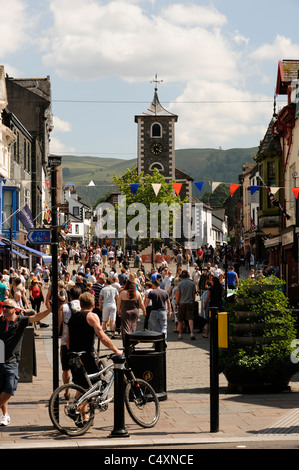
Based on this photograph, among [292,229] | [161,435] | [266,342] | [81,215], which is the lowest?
[161,435]

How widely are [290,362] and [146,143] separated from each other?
264 ft

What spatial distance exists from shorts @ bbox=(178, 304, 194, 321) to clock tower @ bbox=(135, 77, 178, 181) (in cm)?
7053

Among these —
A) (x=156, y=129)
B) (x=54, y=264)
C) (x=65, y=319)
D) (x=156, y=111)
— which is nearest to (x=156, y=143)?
(x=156, y=129)

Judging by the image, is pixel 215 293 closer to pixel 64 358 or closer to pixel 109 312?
pixel 109 312

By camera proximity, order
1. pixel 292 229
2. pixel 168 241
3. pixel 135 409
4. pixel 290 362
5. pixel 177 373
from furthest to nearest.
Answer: pixel 168 241 < pixel 292 229 < pixel 177 373 < pixel 290 362 < pixel 135 409

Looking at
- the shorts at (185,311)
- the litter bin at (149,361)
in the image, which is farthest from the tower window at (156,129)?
the litter bin at (149,361)

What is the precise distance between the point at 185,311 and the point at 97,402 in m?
10.9

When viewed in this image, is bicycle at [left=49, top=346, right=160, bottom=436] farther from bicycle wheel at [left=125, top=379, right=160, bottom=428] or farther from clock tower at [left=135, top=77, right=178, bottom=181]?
clock tower at [left=135, top=77, right=178, bottom=181]

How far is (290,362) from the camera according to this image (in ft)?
39.1

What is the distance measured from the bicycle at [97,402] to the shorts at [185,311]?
993cm

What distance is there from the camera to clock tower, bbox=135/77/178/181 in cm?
9094

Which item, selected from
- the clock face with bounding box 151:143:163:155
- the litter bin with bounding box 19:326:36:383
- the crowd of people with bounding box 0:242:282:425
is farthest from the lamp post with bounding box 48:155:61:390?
the clock face with bounding box 151:143:163:155
